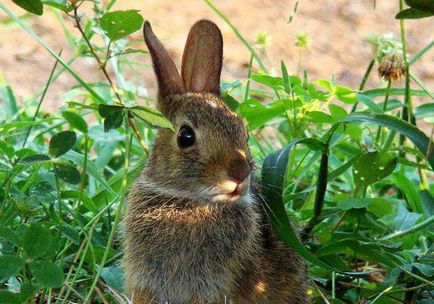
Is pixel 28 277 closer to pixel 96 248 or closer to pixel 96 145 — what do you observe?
pixel 96 248

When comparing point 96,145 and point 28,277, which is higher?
point 28,277

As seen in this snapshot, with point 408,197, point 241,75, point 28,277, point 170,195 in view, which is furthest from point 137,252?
point 241,75

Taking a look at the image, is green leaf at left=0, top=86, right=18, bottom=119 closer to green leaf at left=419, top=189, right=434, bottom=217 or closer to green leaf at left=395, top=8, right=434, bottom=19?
green leaf at left=419, top=189, right=434, bottom=217

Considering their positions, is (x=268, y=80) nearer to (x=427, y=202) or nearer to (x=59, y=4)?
(x=427, y=202)

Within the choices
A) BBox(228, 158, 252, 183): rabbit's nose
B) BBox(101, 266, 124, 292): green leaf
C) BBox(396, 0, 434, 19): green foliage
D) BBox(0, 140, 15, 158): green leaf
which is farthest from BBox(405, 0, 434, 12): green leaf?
BBox(0, 140, 15, 158): green leaf

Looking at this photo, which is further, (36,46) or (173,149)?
(36,46)

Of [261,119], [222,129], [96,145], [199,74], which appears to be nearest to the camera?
[222,129]

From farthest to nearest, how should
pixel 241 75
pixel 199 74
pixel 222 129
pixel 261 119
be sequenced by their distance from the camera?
pixel 241 75, pixel 261 119, pixel 199 74, pixel 222 129

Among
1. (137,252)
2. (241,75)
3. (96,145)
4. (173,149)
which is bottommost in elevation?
(241,75)

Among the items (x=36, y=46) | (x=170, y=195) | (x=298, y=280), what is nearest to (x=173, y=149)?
(x=170, y=195)
